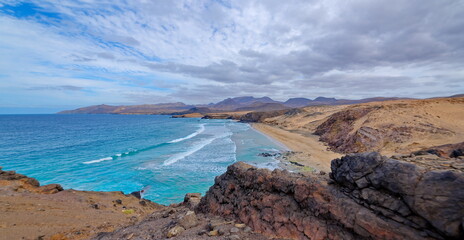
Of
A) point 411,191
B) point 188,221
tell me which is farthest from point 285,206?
point 188,221

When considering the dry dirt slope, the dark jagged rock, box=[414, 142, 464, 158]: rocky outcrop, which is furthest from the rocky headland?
the dry dirt slope

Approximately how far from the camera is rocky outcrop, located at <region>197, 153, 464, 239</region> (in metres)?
4.14

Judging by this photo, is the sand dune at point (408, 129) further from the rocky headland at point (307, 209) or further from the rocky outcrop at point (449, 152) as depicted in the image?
the rocky headland at point (307, 209)

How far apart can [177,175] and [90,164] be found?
1325 cm

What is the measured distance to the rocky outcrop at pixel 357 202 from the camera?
4.14 metres

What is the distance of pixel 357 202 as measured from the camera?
213 inches

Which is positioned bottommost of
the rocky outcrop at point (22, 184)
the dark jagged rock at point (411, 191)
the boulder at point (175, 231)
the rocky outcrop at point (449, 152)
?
the rocky outcrop at point (22, 184)

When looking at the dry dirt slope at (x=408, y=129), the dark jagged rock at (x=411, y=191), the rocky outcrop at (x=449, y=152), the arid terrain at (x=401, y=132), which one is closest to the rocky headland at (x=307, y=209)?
the dark jagged rock at (x=411, y=191)

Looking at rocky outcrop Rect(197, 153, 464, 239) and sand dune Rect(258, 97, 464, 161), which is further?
sand dune Rect(258, 97, 464, 161)

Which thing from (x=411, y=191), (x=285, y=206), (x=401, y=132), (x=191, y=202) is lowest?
(x=191, y=202)

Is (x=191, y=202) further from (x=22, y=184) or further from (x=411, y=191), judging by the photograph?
(x=22, y=184)

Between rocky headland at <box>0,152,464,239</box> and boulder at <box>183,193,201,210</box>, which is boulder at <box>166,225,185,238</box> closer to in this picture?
rocky headland at <box>0,152,464,239</box>

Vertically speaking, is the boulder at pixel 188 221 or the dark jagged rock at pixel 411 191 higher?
the dark jagged rock at pixel 411 191

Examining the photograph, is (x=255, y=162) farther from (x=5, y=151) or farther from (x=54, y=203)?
(x=5, y=151)
